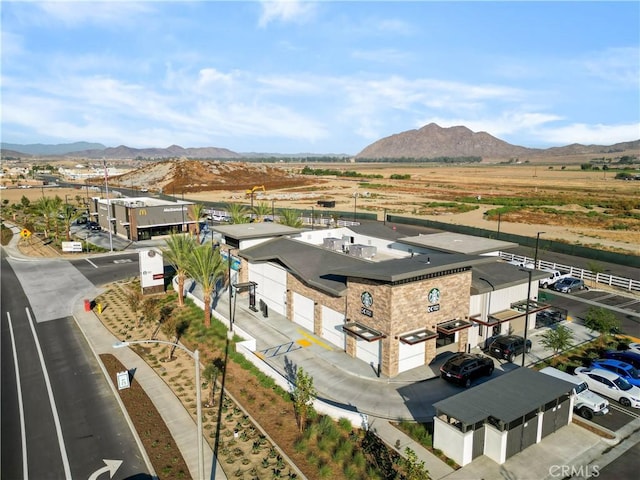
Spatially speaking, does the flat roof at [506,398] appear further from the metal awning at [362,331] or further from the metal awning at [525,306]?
the metal awning at [525,306]

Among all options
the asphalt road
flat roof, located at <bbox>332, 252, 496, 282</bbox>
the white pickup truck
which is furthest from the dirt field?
the asphalt road

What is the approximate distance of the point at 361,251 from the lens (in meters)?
41.0

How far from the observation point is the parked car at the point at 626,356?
31.0 metres

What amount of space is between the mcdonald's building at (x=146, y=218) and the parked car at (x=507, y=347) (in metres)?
59.0

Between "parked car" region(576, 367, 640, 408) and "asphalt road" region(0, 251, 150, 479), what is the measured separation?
27013 millimetres

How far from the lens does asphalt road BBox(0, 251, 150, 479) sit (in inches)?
838

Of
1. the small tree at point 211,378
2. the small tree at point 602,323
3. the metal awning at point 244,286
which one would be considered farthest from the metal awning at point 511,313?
the metal awning at point 244,286

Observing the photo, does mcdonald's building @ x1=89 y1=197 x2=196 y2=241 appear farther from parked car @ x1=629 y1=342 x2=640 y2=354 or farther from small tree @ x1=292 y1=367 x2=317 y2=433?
parked car @ x1=629 y1=342 x2=640 y2=354

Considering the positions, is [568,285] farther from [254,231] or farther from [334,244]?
[254,231]

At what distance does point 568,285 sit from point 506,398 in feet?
107

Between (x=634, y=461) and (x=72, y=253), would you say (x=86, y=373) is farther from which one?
(x=72, y=253)

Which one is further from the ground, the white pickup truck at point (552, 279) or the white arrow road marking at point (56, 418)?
the white pickup truck at point (552, 279)

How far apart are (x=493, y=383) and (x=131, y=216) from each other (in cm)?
6798

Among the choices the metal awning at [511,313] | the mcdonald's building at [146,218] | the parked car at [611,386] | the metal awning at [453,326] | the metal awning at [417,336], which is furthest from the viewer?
Result: the mcdonald's building at [146,218]
